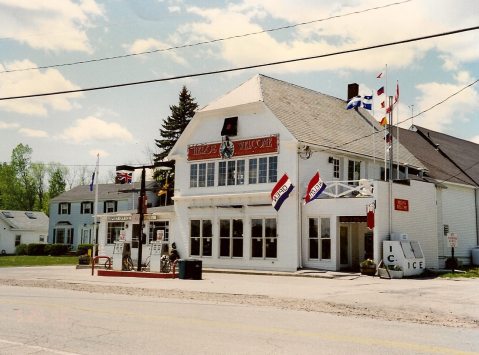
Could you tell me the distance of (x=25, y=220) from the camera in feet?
244

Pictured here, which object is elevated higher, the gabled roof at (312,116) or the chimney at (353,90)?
the chimney at (353,90)

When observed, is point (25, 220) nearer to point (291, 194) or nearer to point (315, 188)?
point (291, 194)

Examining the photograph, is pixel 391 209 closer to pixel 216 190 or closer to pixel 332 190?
pixel 332 190

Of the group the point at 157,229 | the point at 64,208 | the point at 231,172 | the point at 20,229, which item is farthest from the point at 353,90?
the point at 20,229

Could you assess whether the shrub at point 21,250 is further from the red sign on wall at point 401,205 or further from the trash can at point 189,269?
the red sign on wall at point 401,205

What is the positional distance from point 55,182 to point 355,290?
87512 millimetres

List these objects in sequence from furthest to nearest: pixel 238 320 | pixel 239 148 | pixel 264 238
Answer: pixel 239 148, pixel 264 238, pixel 238 320

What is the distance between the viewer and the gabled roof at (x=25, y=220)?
234 feet

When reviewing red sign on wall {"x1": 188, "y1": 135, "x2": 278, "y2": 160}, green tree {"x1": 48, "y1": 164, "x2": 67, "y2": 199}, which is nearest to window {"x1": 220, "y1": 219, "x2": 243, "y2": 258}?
red sign on wall {"x1": 188, "y1": 135, "x2": 278, "y2": 160}

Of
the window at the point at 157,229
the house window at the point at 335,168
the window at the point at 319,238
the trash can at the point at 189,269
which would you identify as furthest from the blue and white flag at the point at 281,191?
the window at the point at 157,229

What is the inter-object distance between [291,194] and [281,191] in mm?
1681

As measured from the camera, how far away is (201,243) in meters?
32.2

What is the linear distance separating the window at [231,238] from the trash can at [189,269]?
21.7 ft

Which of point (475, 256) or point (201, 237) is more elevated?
point (201, 237)
